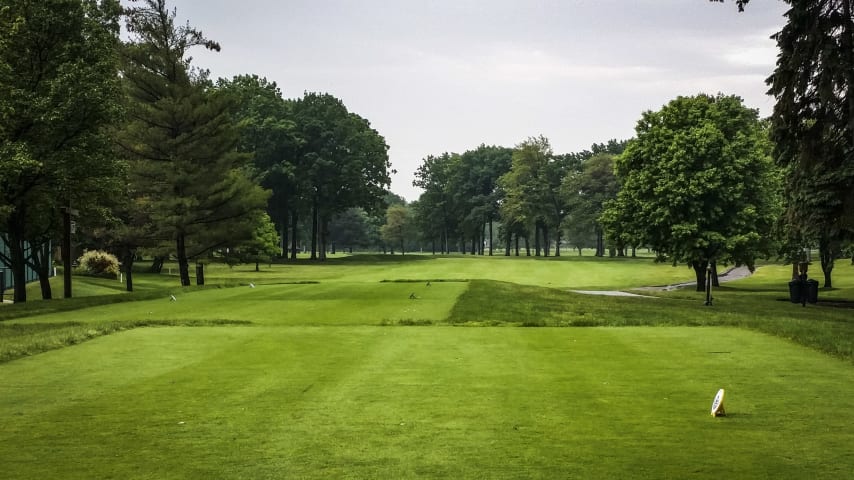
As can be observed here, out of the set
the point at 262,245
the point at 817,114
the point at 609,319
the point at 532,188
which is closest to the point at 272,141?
the point at 262,245

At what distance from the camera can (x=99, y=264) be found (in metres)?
50.7

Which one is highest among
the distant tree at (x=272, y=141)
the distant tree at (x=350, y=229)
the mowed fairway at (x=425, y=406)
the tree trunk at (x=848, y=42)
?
the distant tree at (x=272, y=141)

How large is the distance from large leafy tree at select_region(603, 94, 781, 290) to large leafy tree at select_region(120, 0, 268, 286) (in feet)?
85.1

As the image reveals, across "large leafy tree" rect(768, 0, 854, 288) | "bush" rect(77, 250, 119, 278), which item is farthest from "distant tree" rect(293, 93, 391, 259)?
"large leafy tree" rect(768, 0, 854, 288)

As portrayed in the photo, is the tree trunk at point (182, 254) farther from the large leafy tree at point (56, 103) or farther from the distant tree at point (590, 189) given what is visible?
the distant tree at point (590, 189)

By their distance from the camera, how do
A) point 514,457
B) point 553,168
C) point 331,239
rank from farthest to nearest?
point 331,239 → point 553,168 → point 514,457

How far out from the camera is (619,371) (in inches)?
416

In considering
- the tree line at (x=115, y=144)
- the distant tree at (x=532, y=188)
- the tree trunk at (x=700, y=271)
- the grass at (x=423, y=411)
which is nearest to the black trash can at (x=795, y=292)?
the tree trunk at (x=700, y=271)

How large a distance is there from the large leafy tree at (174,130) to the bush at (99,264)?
11.3 m

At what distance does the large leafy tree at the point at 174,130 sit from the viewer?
3978 centimetres

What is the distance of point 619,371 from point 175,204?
34477mm

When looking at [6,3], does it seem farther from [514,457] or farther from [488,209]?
[488,209]

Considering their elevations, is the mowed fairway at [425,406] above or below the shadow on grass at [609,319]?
above

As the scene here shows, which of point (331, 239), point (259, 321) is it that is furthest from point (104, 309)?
point (331, 239)
